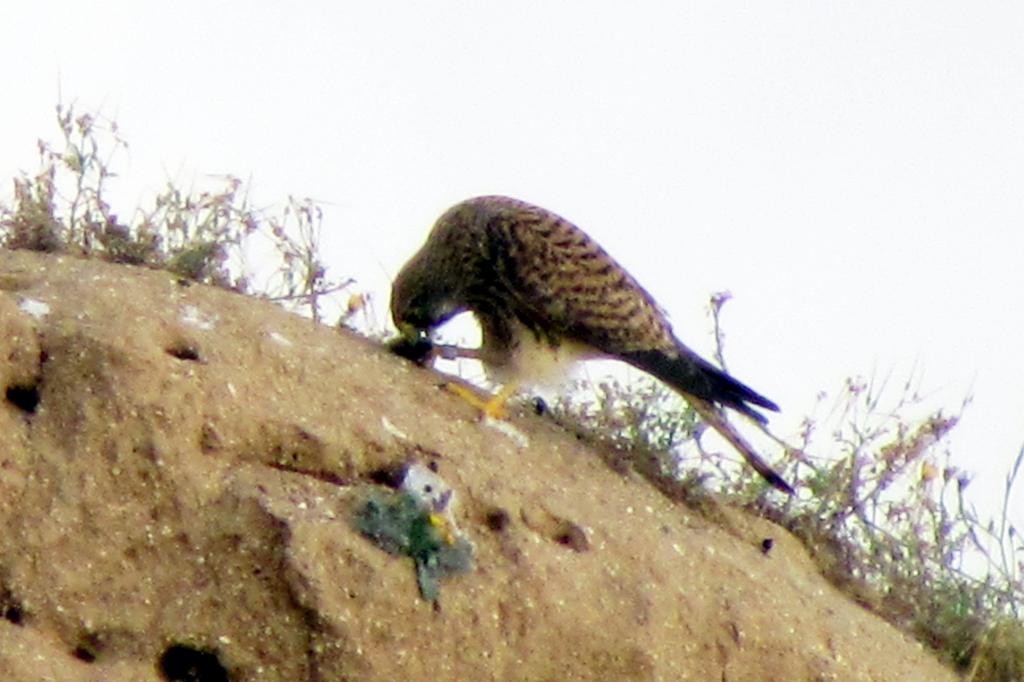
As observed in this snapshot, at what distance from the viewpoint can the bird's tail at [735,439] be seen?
16.8ft

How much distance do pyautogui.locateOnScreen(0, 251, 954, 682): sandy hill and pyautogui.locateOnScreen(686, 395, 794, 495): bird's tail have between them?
43 centimetres

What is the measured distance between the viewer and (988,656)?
496 centimetres

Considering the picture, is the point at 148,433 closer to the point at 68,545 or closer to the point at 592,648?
the point at 68,545

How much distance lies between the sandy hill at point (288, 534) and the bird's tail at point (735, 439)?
0.43 m

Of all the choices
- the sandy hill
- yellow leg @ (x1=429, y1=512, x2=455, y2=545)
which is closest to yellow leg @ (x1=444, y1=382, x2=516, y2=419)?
the sandy hill

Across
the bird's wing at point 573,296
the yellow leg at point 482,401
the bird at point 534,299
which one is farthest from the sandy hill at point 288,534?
the bird's wing at point 573,296

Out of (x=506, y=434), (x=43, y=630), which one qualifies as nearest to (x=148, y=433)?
(x=43, y=630)

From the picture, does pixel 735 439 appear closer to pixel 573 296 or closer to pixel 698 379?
pixel 698 379

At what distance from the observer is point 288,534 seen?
12.3ft

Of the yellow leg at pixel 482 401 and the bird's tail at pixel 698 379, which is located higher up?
the bird's tail at pixel 698 379

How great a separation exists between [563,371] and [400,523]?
161 cm

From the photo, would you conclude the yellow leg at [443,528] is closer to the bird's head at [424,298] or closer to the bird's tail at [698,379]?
the bird's tail at [698,379]

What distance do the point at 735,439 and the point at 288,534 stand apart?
6.07 ft

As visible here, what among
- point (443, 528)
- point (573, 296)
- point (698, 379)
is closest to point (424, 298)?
point (573, 296)
